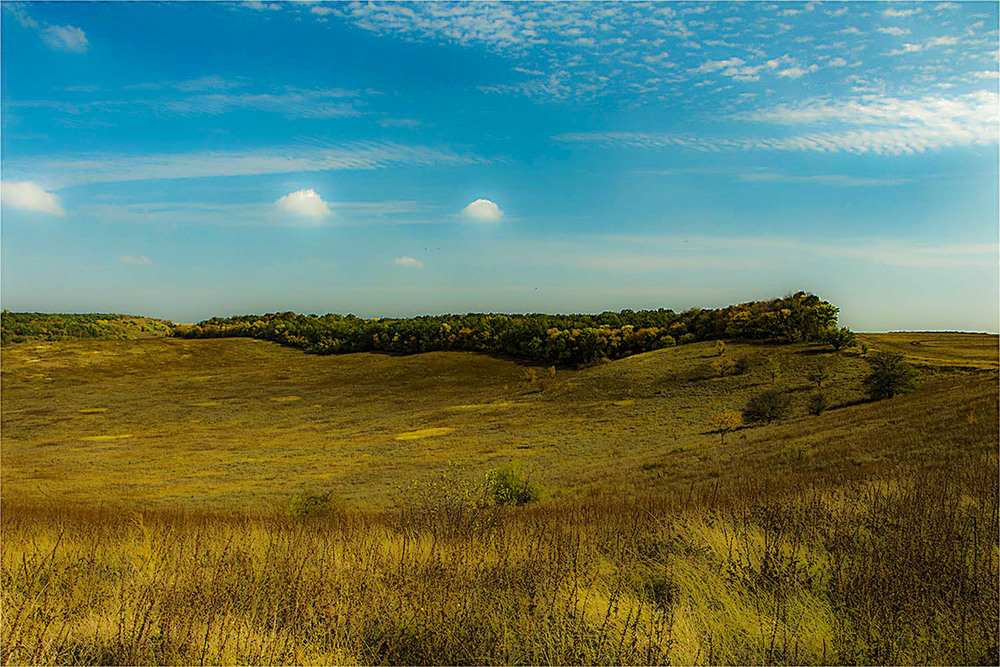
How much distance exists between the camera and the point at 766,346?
6619cm

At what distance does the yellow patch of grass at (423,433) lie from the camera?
151ft

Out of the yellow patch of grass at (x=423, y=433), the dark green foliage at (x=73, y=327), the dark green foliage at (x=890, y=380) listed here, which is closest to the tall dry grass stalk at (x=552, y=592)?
the dark green foliage at (x=890, y=380)

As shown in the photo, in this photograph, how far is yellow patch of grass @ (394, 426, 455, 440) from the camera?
151 ft

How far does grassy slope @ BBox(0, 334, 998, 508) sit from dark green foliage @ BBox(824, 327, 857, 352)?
367cm

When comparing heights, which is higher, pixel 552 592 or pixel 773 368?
pixel 552 592

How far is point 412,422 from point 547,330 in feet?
151

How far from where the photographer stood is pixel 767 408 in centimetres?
3856

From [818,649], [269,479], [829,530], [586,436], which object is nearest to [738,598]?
[818,649]

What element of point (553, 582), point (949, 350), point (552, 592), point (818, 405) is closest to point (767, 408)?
point (818, 405)

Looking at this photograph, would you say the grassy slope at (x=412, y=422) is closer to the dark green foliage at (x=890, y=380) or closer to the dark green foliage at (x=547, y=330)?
the dark green foliage at (x=890, y=380)

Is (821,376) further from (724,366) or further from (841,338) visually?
(841,338)

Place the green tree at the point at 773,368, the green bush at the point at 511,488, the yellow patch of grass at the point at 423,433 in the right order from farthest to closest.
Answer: the green tree at the point at 773,368 → the yellow patch of grass at the point at 423,433 → the green bush at the point at 511,488

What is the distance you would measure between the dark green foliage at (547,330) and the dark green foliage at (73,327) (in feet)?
89.6

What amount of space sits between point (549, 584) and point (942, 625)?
2.71 meters
